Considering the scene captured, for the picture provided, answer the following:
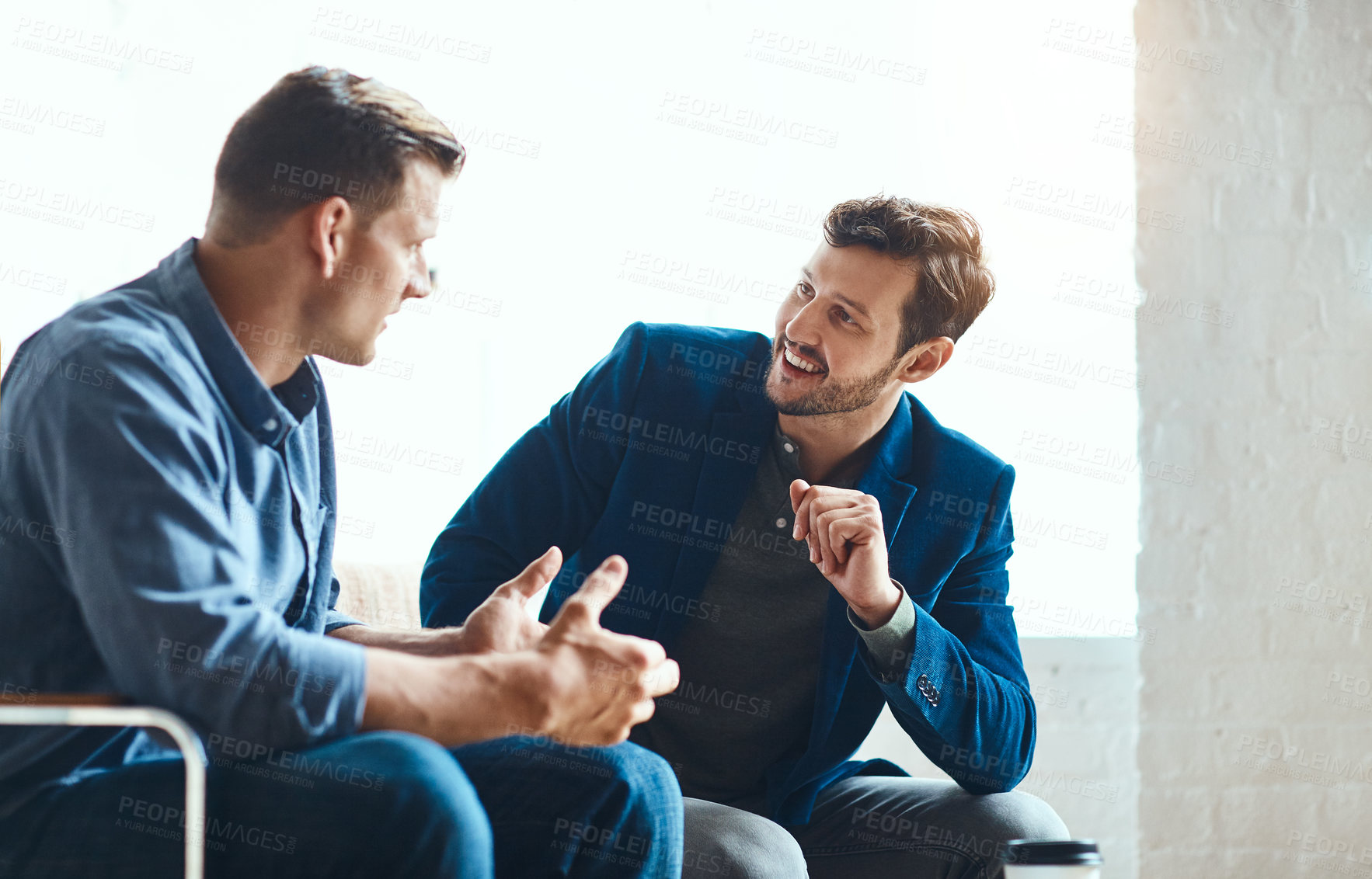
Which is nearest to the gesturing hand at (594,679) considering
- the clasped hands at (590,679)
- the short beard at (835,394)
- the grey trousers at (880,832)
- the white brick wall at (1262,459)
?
the clasped hands at (590,679)

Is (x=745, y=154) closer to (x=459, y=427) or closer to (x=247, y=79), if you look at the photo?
(x=459, y=427)

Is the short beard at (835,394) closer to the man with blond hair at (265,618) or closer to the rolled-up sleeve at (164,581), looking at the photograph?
the man with blond hair at (265,618)

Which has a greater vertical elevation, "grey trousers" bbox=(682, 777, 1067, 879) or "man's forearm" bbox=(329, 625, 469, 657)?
"man's forearm" bbox=(329, 625, 469, 657)

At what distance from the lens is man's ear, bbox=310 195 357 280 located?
102 cm

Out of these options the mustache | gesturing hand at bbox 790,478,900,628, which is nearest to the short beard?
the mustache

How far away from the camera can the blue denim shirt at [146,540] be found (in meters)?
0.80

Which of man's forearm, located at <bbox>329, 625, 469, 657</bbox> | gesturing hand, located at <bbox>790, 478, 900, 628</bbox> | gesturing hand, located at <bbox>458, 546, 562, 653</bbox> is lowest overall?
man's forearm, located at <bbox>329, 625, 469, 657</bbox>

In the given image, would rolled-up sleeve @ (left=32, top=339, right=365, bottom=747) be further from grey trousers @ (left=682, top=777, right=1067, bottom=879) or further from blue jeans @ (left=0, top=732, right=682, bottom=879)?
grey trousers @ (left=682, top=777, right=1067, bottom=879)

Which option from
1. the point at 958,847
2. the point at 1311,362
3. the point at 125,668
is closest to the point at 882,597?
the point at 958,847

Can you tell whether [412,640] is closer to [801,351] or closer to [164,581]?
[164,581]

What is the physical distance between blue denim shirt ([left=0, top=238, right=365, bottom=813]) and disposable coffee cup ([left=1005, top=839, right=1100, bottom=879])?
0.75m

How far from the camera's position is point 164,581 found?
80cm

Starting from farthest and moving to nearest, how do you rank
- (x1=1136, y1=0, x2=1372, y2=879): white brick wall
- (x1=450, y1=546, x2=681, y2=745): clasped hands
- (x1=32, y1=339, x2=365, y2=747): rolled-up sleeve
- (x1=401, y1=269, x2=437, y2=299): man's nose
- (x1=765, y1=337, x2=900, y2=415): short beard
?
(x1=1136, y1=0, x2=1372, y2=879): white brick wall < (x1=765, y1=337, x2=900, y2=415): short beard < (x1=401, y1=269, x2=437, y2=299): man's nose < (x1=450, y1=546, x2=681, y2=745): clasped hands < (x1=32, y1=339, x2=365, y2=747): rolled-up sleeve

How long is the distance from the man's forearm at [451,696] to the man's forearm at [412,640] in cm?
27
